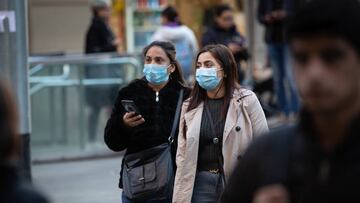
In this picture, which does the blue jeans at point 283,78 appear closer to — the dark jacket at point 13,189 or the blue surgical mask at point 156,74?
the blue surgical mask at point 156,74

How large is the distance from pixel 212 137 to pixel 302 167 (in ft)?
11.5

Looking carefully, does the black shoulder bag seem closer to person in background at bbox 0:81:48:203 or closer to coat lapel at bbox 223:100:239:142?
coat lapel at bbox 223:100:239:142

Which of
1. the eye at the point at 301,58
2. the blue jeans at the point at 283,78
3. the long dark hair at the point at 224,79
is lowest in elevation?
the blue jeans at the point at 283,78

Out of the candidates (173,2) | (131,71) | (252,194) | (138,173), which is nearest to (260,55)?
(173,2)

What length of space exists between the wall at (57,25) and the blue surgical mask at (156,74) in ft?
30.8

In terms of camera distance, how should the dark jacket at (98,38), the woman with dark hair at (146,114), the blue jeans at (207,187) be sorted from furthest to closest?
the dark jacket at (98,38), the woman with dark hair at (146,114), the blue jeans at (207,187)

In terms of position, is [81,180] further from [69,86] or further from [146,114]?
[146,114]

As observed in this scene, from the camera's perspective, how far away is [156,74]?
686cm

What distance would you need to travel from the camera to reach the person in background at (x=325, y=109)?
276 centimetres

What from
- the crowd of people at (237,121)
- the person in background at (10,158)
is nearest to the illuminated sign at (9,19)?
the crowd of people at (237,121)

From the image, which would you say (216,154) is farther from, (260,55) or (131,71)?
(260,55)

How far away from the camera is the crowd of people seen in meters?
2.78

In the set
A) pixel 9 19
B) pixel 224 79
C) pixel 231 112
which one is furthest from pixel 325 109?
pixel 9 19

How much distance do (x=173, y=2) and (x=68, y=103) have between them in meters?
5.31
